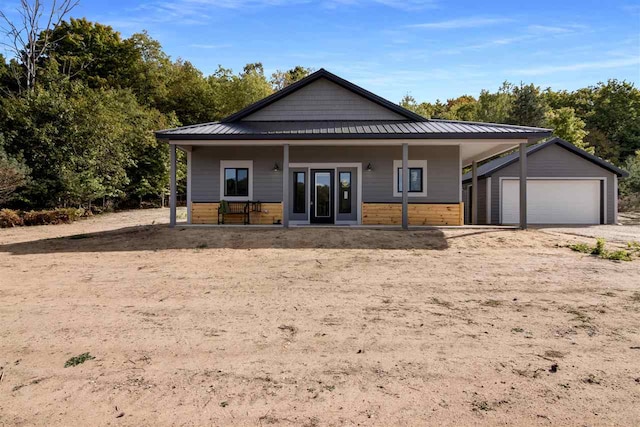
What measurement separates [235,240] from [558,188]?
14.6 metres

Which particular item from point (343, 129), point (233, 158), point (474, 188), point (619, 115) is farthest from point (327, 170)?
point (619, 115)

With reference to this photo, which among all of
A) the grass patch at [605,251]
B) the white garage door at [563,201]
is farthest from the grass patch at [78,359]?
the white garage door at [563,201]

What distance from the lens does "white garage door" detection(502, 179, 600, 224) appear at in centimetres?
1698

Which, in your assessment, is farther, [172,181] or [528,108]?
[528,108]

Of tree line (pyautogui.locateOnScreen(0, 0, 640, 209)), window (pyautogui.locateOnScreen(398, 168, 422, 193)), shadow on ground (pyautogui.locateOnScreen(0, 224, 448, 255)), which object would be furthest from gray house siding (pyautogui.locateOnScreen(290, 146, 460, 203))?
tree line (pyautogui.locateOnScreen(0, 0, 640, 209))

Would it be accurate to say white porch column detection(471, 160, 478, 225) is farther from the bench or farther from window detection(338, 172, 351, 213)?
the bench

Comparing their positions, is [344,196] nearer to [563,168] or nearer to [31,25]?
[563,168]

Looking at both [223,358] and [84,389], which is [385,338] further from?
[84,389]

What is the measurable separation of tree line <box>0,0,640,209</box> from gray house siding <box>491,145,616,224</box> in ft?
37.7

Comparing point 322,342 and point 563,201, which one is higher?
point 563,201

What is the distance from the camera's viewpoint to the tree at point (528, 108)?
3253 cm

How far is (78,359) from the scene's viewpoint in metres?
3.35

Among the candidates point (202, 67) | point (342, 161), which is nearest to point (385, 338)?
point (342, 161)

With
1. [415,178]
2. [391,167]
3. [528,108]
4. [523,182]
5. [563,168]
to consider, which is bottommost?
[523,182]
